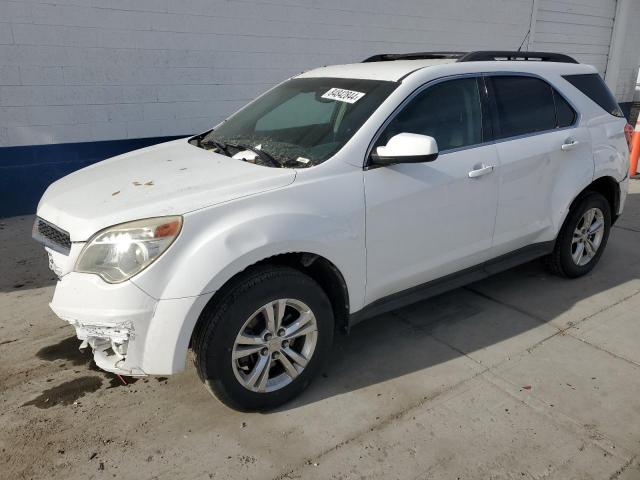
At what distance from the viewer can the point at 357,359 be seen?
11.1 ft

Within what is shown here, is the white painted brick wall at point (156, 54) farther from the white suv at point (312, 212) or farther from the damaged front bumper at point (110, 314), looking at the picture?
the damaged front bumper at point (110, 314)

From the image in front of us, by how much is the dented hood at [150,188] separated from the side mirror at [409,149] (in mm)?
535

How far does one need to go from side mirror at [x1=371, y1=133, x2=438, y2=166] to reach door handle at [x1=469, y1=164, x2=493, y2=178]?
58 cm

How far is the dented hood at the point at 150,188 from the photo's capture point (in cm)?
252

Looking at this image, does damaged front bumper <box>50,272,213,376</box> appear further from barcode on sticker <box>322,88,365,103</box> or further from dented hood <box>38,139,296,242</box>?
barcode on sticker <box>322,88,365,103</box>

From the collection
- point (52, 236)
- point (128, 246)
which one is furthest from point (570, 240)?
point (52, 236)

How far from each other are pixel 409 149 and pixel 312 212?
2.01ft

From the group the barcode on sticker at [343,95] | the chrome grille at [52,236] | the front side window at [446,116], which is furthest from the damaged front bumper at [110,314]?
the barcode on sticker at [343,95]

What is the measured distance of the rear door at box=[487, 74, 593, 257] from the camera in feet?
11.9

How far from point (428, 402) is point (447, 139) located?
5.11 feet

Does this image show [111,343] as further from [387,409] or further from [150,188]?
[387,409]

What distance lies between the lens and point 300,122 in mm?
3463

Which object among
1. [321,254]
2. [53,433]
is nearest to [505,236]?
[321,254]

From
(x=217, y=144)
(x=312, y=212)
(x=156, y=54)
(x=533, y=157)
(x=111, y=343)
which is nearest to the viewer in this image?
(x=111, y=343)
